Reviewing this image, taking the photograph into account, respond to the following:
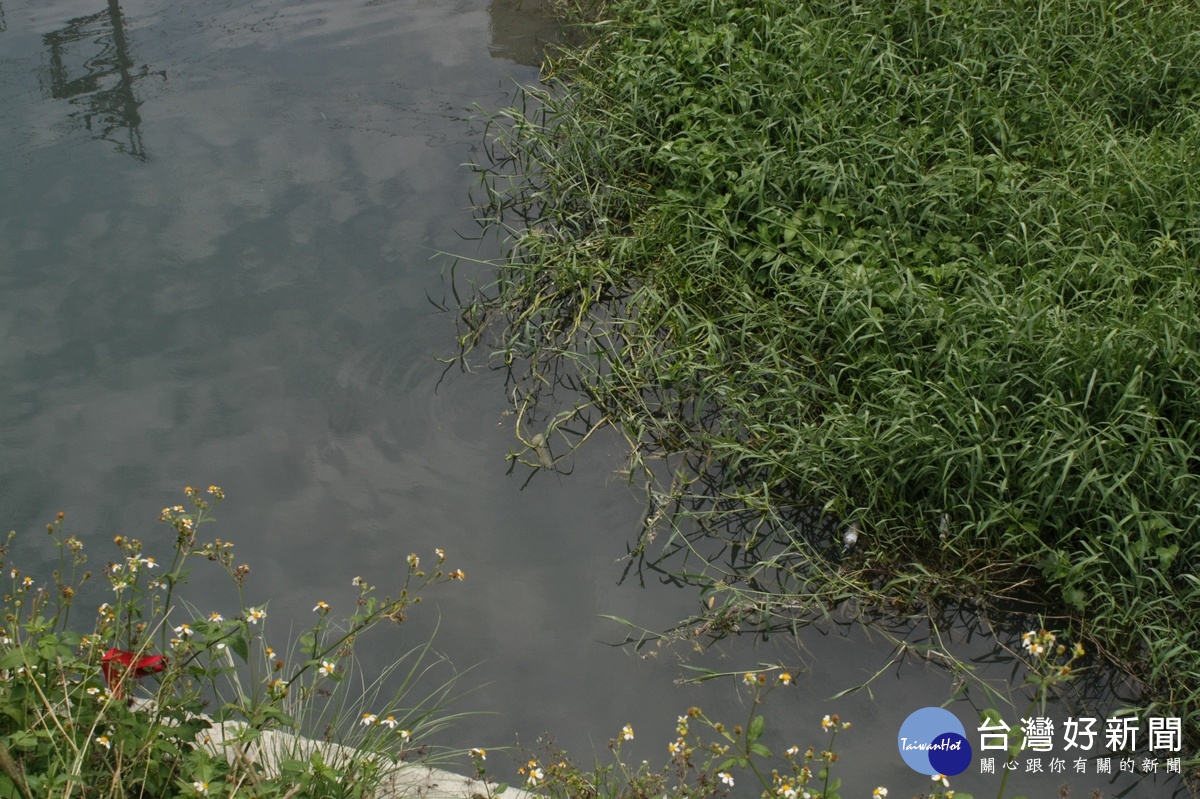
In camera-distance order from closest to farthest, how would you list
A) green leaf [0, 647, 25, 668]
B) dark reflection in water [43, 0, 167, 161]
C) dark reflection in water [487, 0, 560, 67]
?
1. green leaf [0, 647, 25, 668]
2. dark reflection in water [43, 0, 167, 161]
3. dark reflection in water [487, 0, 560, 67]

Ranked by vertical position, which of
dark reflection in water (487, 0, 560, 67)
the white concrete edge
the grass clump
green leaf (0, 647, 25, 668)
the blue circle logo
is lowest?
the blue circle logo

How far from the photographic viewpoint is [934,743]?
3.29m

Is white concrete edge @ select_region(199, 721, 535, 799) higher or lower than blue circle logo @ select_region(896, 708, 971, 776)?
higher

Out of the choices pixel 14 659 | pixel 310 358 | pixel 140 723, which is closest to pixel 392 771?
pixel 140 723

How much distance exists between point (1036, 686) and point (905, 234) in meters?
1.94

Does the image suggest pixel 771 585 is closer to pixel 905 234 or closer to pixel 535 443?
pixel 535 443

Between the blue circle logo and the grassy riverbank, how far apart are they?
0.42m

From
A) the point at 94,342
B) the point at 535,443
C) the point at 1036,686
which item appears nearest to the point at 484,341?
the point at 535,443

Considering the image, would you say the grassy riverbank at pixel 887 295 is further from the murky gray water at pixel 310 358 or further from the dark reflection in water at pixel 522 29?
the dark reflection in water at pixel 522 29

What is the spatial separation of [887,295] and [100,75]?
15.4 feet

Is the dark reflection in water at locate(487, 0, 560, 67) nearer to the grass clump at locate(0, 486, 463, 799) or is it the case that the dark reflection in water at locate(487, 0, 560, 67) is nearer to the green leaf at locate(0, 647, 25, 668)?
the grass clump at locate(0, 486, 463, 799)

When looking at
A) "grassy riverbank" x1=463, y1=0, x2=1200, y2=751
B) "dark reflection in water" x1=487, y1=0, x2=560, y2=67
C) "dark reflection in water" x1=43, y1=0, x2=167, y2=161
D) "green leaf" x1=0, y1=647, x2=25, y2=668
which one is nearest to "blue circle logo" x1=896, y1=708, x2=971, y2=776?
"grassy riverbank" x1=463, y1=0, x2=1200, y2=751

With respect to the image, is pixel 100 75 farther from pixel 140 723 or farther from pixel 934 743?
pixel 934 743

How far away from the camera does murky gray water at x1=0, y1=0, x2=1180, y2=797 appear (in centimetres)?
356
